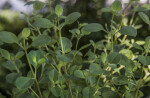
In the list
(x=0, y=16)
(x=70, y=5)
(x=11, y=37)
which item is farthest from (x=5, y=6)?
(x=11, y=37)

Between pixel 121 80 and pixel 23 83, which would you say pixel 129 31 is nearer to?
pixel 121 80

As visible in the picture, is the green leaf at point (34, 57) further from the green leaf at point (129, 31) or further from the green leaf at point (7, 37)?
the green leaf at point (129, 31)

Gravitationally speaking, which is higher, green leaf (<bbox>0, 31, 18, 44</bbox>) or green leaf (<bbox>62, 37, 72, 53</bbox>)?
green leaf (<bbox>0, 31, 18, 44</bbox>)

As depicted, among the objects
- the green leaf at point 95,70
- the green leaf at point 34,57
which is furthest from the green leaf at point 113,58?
the green leaf at point 34,57

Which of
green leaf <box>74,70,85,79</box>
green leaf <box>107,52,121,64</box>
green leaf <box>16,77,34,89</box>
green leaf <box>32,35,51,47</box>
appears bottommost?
green leaf <box>74,70,85,79</box>

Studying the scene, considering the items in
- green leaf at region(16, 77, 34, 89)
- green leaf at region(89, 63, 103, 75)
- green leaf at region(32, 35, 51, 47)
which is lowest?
green leaf at region(16, 77, 34, 89)

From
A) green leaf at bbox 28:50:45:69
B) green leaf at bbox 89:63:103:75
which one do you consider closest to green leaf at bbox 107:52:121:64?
green leaf at bbox 89:63:103:75

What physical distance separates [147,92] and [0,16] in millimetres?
1138

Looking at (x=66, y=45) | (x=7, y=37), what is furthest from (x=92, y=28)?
(x=7, y=37)

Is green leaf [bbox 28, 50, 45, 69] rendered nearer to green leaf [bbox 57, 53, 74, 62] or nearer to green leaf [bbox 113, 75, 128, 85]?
green leaf [bbox 57, 53, 74, 62]

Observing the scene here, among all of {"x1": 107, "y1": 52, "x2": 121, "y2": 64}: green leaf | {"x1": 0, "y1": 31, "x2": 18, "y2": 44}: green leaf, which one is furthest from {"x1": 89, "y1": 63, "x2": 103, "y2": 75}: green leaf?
{"x1": 0, "y1": 31, "x2": 18, "y2": 44}: green leaf

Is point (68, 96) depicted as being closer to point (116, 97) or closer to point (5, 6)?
point (116, 97)

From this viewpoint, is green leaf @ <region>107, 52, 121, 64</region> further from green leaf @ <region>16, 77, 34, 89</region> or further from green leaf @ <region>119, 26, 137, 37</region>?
green leaf @ <region>16, 77, 34, 89</region>

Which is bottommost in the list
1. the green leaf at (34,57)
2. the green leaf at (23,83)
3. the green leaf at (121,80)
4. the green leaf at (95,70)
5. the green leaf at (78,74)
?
the green leaf at (121,80)
